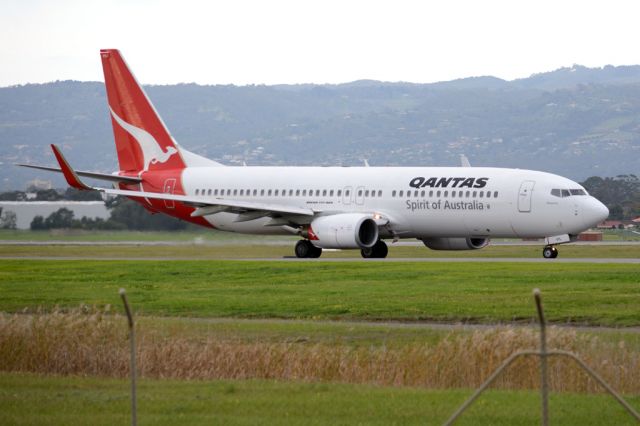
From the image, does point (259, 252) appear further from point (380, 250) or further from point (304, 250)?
point (380, 250)

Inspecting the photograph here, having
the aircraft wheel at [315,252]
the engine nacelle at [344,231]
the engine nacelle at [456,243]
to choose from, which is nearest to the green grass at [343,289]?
the engine nacelle at [344,231]

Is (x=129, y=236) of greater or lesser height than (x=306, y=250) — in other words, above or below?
above

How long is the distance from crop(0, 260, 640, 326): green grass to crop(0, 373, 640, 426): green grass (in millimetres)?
9337

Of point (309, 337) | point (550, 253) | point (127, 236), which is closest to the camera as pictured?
point (309, 337)

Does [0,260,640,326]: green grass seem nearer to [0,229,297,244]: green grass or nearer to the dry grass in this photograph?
the dry grass

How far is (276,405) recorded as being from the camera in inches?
715

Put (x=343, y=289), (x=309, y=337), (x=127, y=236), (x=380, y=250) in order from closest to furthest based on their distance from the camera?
(x=309, y=337)
(x=343, y=289)
(x=380, y=250)
(x=127, y=236)

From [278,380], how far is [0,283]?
2017 centimetres

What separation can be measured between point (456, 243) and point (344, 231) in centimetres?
490

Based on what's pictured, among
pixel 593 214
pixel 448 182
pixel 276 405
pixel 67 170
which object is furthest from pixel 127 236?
pixel 276 405

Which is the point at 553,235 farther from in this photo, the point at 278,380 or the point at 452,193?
the point at 278,380

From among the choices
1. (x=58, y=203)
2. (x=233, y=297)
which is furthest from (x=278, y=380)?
Result: (x=58, y=203)

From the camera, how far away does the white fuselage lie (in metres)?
47.5

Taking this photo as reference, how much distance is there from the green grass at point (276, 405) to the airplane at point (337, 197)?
94.5 feet
